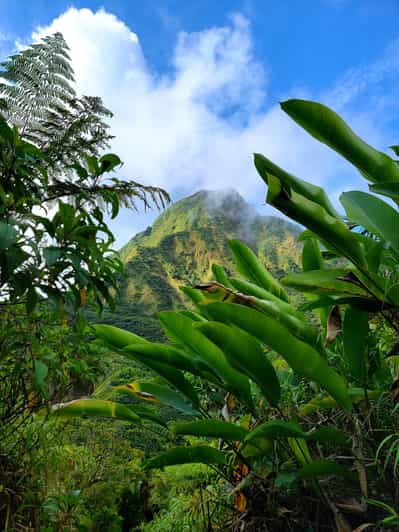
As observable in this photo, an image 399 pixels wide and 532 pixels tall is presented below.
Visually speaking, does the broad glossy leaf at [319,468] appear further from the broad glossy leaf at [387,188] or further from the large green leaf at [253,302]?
the broad glossy leaf at [387,188]

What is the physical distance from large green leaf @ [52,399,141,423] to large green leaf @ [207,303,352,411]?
30 cm

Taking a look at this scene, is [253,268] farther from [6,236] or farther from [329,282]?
[6,236]

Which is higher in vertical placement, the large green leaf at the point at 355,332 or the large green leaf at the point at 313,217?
the large green leaf at the point at 313,217

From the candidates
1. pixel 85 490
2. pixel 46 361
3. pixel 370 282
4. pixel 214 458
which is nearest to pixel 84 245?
pixel 46 361

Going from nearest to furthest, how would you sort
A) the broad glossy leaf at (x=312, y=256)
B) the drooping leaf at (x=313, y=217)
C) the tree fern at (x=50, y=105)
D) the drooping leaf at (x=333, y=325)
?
the drooping leaf at (x=313, y=217), the drooping leaf at (x=333, y=325), the broad glossy leaf at (x=312, y=256), the tree fern at (x=50, y=105)

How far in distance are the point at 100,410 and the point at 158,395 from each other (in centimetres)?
12

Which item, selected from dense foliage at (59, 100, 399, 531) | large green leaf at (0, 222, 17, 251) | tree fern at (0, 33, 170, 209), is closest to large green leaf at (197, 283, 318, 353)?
dense foliage at (59, 100, 399, 531)

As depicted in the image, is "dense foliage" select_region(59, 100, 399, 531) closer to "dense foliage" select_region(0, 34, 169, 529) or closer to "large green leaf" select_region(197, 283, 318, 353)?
"large green leaf" select_region(197, 283, 318, 353)

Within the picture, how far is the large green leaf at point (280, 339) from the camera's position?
536 mm

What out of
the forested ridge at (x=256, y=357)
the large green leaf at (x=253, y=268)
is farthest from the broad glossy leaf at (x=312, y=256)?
the large green leaf at (x=253, y=268)

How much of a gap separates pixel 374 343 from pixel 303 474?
0.34 meters

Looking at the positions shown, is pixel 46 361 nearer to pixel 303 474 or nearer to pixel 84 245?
pixel 84 245

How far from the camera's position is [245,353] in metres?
0.58

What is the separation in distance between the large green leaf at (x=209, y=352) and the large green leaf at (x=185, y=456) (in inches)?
→ 4.5
